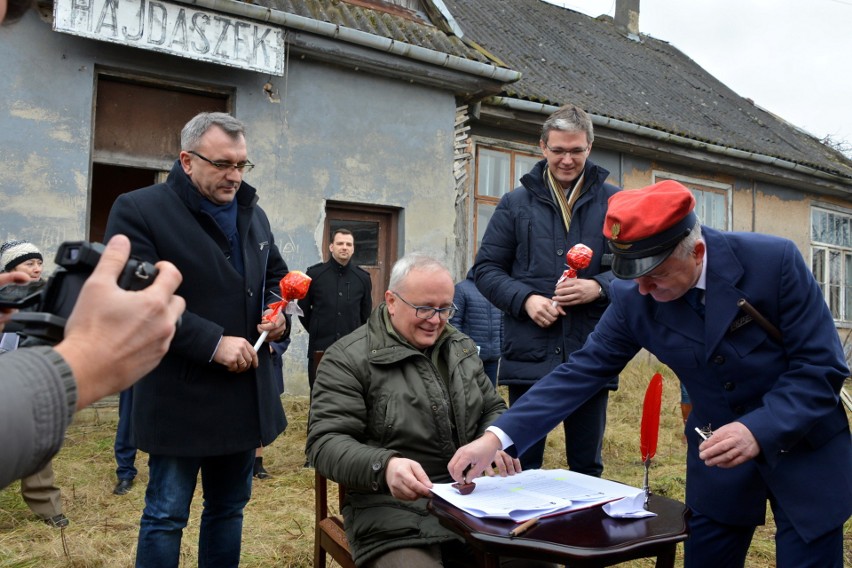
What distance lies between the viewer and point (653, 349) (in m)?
2.53

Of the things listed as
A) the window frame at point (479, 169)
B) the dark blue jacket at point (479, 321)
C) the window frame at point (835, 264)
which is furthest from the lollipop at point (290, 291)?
the window frame at point (835, 264)

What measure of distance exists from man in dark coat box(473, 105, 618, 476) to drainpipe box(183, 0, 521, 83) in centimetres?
463

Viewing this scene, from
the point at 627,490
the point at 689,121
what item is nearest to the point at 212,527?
the point at 627,490

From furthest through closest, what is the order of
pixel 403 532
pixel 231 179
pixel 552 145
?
1. pixel 552 145
2. pixel 231 179
3. pixel 403 532

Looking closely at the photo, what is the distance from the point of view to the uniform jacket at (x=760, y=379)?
7.05 ft

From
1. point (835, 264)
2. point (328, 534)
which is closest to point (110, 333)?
point (328, 534)

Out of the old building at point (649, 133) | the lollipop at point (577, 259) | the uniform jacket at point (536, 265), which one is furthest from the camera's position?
the old building at point (649, 133)

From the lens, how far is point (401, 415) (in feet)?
8.60

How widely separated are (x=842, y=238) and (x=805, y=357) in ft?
50.1

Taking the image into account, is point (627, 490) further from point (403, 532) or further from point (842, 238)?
point (842, 238)

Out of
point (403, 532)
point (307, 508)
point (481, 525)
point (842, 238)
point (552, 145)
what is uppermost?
point (842, 238)

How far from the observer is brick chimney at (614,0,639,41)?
17188mm

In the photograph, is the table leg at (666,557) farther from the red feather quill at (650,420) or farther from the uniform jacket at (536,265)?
the uniform jacket at (536,265)

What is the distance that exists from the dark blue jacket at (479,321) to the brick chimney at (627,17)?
12900 millimetres
